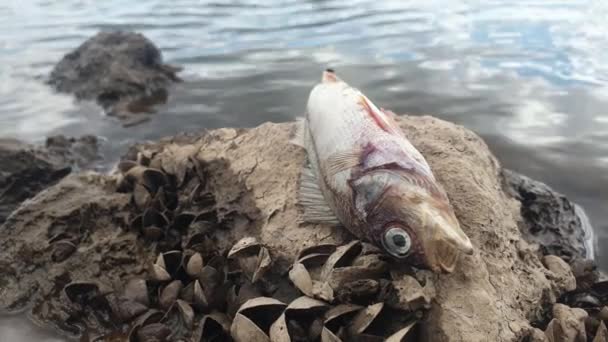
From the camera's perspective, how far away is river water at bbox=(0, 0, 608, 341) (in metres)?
7.63

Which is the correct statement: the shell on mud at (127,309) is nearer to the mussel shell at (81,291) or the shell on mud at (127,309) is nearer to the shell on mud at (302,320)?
the mussel shell at (81,291)

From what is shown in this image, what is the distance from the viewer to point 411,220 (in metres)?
3.55

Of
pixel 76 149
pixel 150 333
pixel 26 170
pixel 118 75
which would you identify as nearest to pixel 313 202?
pixel 150 333

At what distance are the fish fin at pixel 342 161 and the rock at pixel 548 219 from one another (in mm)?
2024

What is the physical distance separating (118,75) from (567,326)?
927 centimetres

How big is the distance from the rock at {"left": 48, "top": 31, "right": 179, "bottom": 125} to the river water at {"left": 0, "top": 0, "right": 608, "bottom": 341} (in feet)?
1.12

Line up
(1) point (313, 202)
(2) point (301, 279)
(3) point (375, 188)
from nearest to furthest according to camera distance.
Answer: (2) point (301, 279), (3) point (375, 188), (1) point (313, 202)

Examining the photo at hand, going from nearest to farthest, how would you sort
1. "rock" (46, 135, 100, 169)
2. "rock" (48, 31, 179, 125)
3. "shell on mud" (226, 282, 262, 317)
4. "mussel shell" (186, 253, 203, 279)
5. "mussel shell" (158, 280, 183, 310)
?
"shell on mud" (226, 282, 262, 317) → "mussel shell" (158, 280, 183, 310) → "mussel shell" (186, 253, 203, 279) → "rock" (46, 135, 100, 169) → "rock" (48, 31, 179, 125)

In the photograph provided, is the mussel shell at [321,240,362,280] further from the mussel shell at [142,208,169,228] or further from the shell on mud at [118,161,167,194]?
the shell on mud at [118,161,167,194]

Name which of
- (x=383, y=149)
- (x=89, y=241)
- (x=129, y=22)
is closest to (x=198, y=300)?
(x=89, y=241)

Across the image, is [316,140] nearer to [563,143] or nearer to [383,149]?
[383,149]

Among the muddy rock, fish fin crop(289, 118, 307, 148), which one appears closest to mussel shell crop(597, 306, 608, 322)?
fish fin crop(289, 118, 307, 148)

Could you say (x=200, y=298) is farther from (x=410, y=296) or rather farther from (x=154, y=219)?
(x=410, y=296)

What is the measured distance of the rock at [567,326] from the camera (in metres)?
3.44
